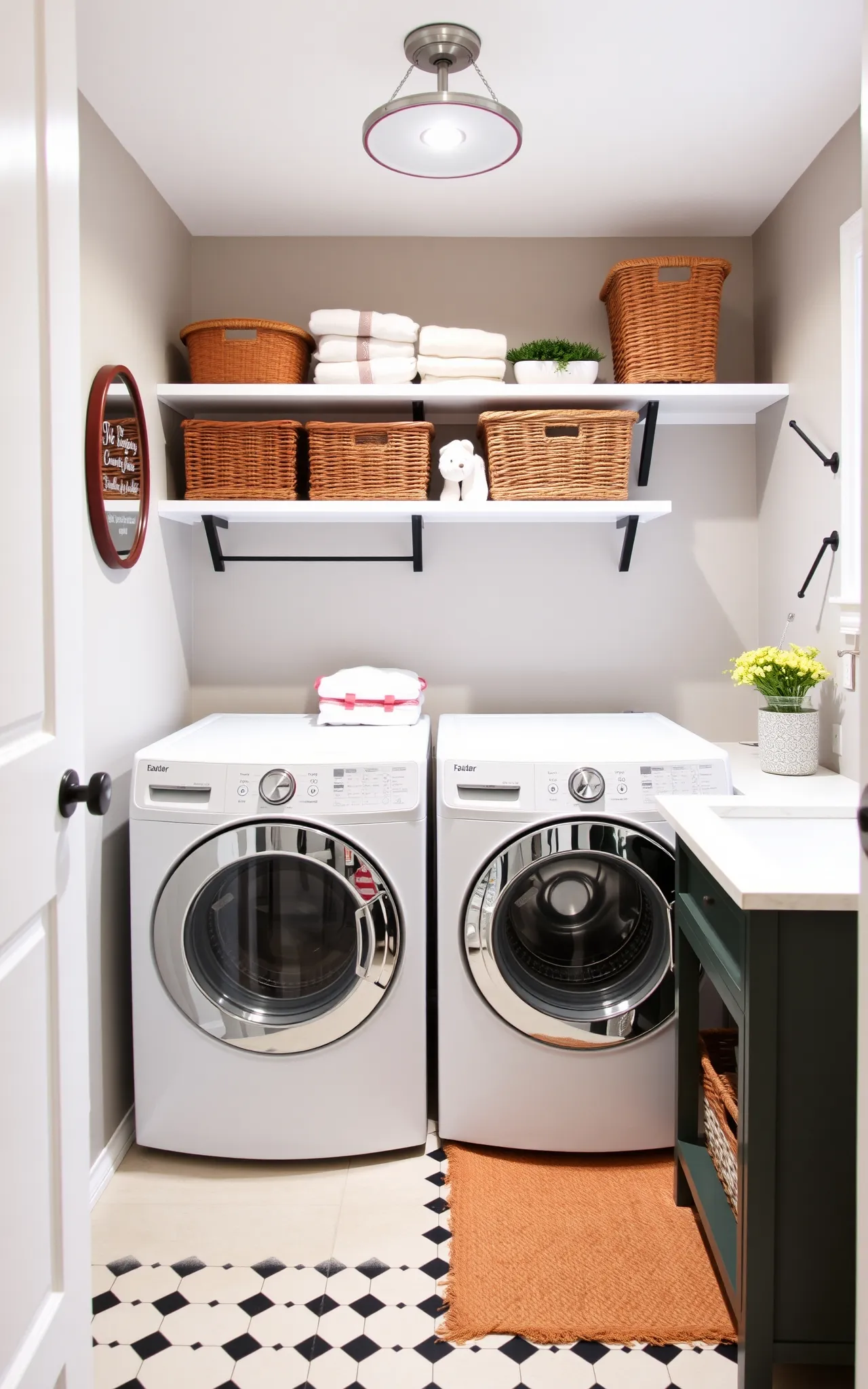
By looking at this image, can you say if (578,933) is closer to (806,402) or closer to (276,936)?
(276,936)

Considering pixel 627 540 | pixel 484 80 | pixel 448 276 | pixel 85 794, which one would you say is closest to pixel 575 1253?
pixel 85 794

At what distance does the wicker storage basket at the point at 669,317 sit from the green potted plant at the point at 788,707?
2.69ft

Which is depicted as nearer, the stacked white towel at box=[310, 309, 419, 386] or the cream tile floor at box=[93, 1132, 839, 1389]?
the cream tile floor at box=[93, 1132, 839, 1389]

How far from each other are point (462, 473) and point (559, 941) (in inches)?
48.7

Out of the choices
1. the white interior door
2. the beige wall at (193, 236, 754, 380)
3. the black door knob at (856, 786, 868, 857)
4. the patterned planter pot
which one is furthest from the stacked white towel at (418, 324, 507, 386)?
the black door knob at (856, 786, 868, 857)

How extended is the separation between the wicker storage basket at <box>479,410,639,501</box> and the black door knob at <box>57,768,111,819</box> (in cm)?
165

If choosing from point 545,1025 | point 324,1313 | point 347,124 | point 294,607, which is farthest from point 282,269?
point 324,1313

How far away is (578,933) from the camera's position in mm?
2297

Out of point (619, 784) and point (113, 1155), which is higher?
point (619, 784)

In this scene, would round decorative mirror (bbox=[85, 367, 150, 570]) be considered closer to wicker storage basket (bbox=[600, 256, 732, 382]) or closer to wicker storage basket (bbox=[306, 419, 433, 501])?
wicker storage basket (bbox=[306, 419, 433, 501])

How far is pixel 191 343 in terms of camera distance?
2.62m

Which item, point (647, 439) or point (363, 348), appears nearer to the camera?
point (363, 348)

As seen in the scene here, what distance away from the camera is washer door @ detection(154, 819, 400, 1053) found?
2.19 meters

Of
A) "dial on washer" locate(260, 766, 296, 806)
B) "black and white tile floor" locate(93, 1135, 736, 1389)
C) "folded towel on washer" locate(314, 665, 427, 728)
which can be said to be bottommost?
"black and white tile floor" locate(93, 1135, 736, 1389)
